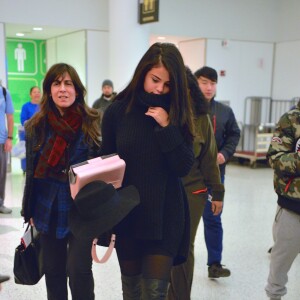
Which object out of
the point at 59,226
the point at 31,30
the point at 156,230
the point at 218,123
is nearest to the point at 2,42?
the point at 31,30

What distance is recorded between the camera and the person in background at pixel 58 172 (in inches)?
80.7

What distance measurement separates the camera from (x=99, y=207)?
1.58 m

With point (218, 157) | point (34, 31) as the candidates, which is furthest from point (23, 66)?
point (218, 157)

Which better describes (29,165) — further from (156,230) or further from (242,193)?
(242,193)

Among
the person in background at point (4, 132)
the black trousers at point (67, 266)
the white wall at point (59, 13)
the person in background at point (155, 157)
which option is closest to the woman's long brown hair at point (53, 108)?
the person in background at point (155, 157)

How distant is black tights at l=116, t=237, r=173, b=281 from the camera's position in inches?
66.6

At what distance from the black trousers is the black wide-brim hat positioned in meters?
0.40

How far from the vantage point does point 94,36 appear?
24.3 feet

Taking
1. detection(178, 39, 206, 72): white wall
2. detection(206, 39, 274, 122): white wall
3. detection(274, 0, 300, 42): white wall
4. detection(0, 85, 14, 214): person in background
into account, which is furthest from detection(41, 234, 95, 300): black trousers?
detection(274, 0, 300, 42): white wall

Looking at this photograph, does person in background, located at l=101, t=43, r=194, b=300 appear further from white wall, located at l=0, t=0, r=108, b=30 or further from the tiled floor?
white wall, located at l=0, t=0, r=108, b=30

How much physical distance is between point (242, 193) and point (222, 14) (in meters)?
4.19

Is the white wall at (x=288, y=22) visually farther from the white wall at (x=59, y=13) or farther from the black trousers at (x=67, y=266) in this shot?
the black trousers at (x=67, y=266)

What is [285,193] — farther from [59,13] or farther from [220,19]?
[220,19]

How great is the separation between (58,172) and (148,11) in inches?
206
